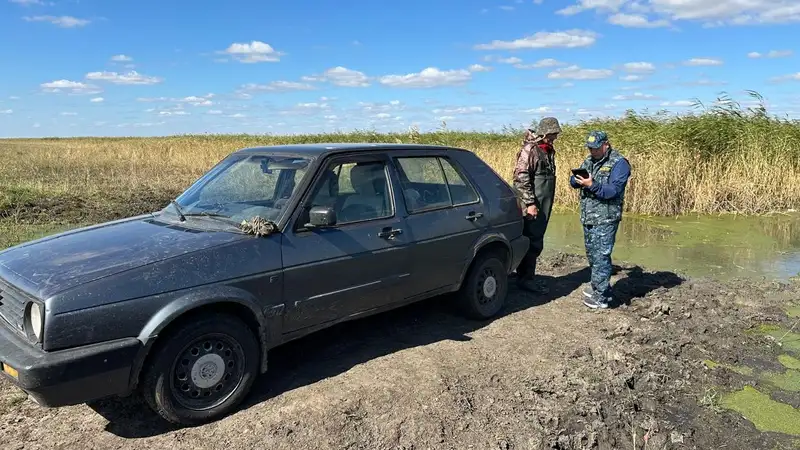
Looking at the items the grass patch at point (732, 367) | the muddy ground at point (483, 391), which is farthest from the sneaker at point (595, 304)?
the grass patch at point (732, 367)

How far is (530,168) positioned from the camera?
6574 mm

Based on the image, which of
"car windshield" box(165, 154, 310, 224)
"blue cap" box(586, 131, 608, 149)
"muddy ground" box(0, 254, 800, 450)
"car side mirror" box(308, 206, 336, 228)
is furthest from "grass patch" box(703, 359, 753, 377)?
"car windshield" box(165, 154, 310, 224)

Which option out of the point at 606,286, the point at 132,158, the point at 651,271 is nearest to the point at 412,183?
the point at 606,286

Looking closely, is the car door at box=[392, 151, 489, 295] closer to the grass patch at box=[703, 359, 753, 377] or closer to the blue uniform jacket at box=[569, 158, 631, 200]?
the blue uniform jacket at box=[569, 158, 631, 200]

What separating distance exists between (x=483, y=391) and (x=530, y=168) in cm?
311

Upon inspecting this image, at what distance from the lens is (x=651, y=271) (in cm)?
822

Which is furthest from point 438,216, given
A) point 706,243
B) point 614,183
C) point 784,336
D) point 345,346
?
point 706,243

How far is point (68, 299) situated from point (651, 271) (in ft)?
24.3

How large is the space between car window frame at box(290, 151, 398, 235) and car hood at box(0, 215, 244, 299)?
0.46 metres

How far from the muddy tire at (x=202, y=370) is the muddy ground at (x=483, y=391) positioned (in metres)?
0.13

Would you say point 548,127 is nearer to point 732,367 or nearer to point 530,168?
point 530,168

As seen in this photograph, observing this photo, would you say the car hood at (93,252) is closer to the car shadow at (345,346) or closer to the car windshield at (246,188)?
the car windshield at (246,188)

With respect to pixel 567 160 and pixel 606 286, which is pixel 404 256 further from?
pixel 567 160

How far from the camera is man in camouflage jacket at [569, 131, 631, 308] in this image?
6.09 metres
